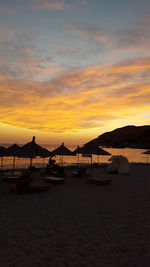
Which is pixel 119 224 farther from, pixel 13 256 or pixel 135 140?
pixel 135 140

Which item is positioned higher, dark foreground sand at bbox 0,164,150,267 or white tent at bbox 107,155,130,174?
white tent at bbox 107,155,130,174

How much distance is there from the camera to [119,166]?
75.5 ft

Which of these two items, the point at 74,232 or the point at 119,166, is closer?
the point at 74,232

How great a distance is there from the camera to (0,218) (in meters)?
7.32

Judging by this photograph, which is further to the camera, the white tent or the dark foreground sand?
the white tent

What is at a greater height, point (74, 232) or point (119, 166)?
point (119, 166)

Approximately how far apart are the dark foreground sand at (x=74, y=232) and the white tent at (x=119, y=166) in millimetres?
12166

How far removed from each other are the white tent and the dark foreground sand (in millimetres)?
12166

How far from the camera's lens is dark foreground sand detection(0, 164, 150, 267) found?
15.6 feet

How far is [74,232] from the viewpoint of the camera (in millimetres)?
6277

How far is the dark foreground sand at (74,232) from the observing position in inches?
187

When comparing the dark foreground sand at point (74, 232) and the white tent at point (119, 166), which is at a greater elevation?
the white tent at point (119, 166)

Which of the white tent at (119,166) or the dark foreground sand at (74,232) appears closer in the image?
the dark foreground sand at (74,232)

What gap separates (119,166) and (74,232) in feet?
57.2
